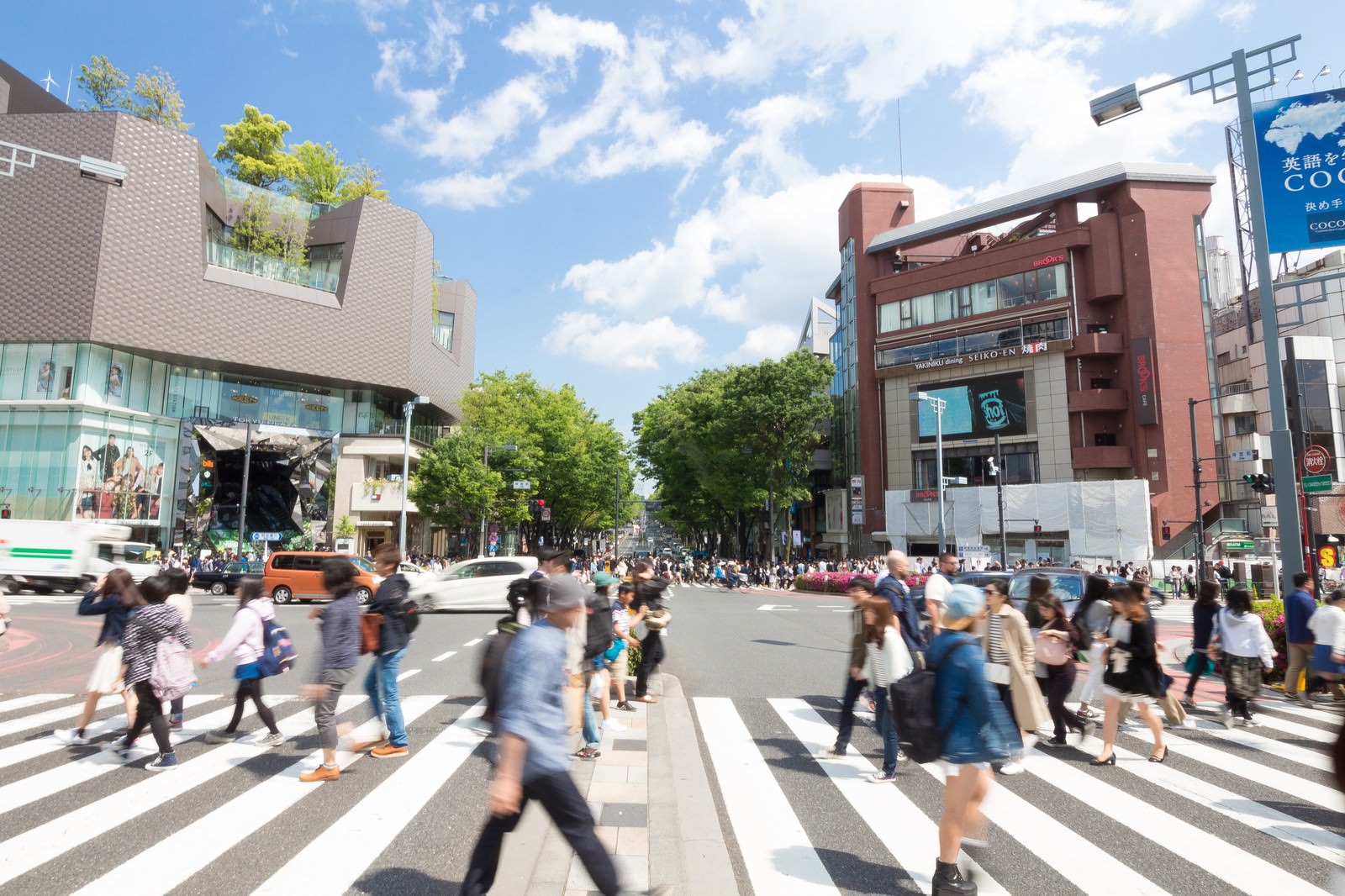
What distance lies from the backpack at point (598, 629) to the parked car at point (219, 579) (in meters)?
27.6

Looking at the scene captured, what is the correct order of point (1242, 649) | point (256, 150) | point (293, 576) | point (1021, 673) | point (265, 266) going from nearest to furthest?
point (1021, 673), point (1242, 649), point (293, 576), point (265, 266), point (256, 150)

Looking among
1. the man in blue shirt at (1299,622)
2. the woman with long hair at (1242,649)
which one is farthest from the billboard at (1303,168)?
the woman with long hair at (1242,649)

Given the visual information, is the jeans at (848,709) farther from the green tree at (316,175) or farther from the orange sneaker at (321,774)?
the green tree at (316,175)

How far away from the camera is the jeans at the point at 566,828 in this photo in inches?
123

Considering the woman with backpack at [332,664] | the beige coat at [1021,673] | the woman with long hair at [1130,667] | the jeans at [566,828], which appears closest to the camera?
the jeans at [566,828]

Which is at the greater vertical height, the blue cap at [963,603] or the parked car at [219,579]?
the blue cap at [963,603]

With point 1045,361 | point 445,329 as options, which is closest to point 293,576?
point 1045,361

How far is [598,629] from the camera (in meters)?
7.09

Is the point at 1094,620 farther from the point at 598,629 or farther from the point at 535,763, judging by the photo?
the point at 535,763

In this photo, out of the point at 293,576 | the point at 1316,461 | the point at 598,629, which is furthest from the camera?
the point at 293,576

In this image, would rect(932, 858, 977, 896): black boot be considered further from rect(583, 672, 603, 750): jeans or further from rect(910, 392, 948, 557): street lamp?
rect(910, 392, 948, 557): street lamp

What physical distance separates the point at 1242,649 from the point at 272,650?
9793 mm

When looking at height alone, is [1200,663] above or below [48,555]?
below

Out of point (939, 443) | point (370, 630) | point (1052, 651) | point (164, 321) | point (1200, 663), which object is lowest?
point (1200, 663)
